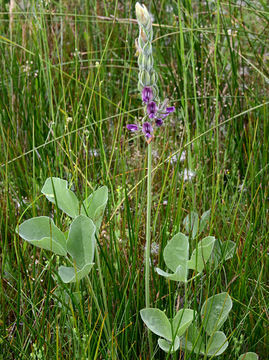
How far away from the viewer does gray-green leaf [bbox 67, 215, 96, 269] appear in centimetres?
113

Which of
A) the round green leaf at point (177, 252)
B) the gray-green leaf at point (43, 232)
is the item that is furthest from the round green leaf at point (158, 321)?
the gray-green leaf at point (43, 232)

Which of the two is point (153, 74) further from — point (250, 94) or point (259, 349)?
point (250, 94)

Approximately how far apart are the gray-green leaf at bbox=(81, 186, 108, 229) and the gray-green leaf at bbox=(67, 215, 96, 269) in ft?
0.20

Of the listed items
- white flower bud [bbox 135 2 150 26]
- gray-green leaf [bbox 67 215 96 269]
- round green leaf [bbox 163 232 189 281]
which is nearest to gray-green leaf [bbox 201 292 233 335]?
round green leaf [bbox 163 232 189 281]

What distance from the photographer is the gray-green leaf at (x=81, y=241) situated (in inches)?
44.7

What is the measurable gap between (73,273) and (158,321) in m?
0.22

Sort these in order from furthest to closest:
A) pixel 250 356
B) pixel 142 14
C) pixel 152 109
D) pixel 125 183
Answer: pixel 125 183 < pixel 250 356 < pixel 152 109 < pixel 142 14

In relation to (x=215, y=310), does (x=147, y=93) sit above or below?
above

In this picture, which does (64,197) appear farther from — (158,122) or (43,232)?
(158,122)

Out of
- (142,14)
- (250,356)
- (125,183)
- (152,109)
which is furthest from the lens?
(125,183)

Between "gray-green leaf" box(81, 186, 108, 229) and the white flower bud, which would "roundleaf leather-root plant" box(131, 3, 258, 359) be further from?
"gray-green leaf" box(81, 186, 108, 229)

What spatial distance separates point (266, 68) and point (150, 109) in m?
1.57

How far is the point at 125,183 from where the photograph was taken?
5.03 ft

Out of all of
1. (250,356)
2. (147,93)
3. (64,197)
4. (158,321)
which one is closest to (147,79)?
(147,93)
